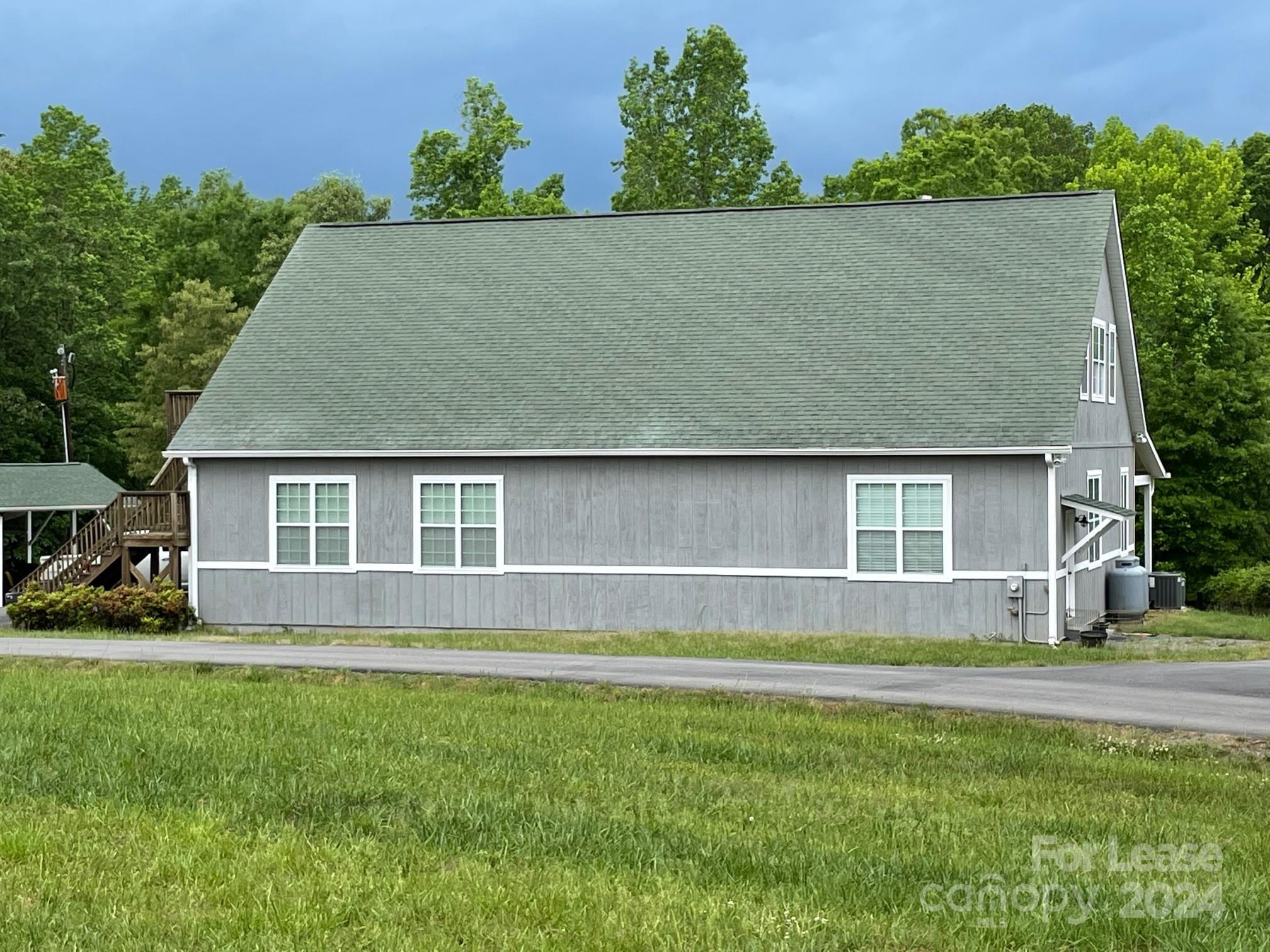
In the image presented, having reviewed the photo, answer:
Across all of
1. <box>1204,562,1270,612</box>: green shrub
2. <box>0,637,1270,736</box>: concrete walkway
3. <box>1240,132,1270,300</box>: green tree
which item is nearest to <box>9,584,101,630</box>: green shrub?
<box>0,637,1270,736</box>: concrete walkway

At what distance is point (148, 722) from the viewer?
13570 mm

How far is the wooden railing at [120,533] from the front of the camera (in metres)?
31.5

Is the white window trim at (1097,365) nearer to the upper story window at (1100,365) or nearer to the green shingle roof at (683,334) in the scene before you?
the upper story window at (1100,365)

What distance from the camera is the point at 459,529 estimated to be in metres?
29.2

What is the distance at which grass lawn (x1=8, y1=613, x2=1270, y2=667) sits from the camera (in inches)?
896

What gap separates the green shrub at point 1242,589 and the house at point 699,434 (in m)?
6.73

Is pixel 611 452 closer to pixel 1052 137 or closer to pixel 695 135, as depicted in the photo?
pixel 695 135

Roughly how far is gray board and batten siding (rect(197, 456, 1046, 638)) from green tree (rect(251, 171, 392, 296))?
1465 inches

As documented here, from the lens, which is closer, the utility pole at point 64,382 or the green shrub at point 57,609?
the green shrub at point 57,609

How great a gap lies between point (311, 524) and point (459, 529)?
2857 mm

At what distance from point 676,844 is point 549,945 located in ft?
7.13

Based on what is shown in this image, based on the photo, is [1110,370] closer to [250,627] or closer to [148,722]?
[250,627]

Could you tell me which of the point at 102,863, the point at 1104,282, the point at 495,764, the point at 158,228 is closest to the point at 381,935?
the point at 102,863

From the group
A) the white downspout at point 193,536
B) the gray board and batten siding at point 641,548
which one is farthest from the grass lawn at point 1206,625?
the white downspout at point 193,536
